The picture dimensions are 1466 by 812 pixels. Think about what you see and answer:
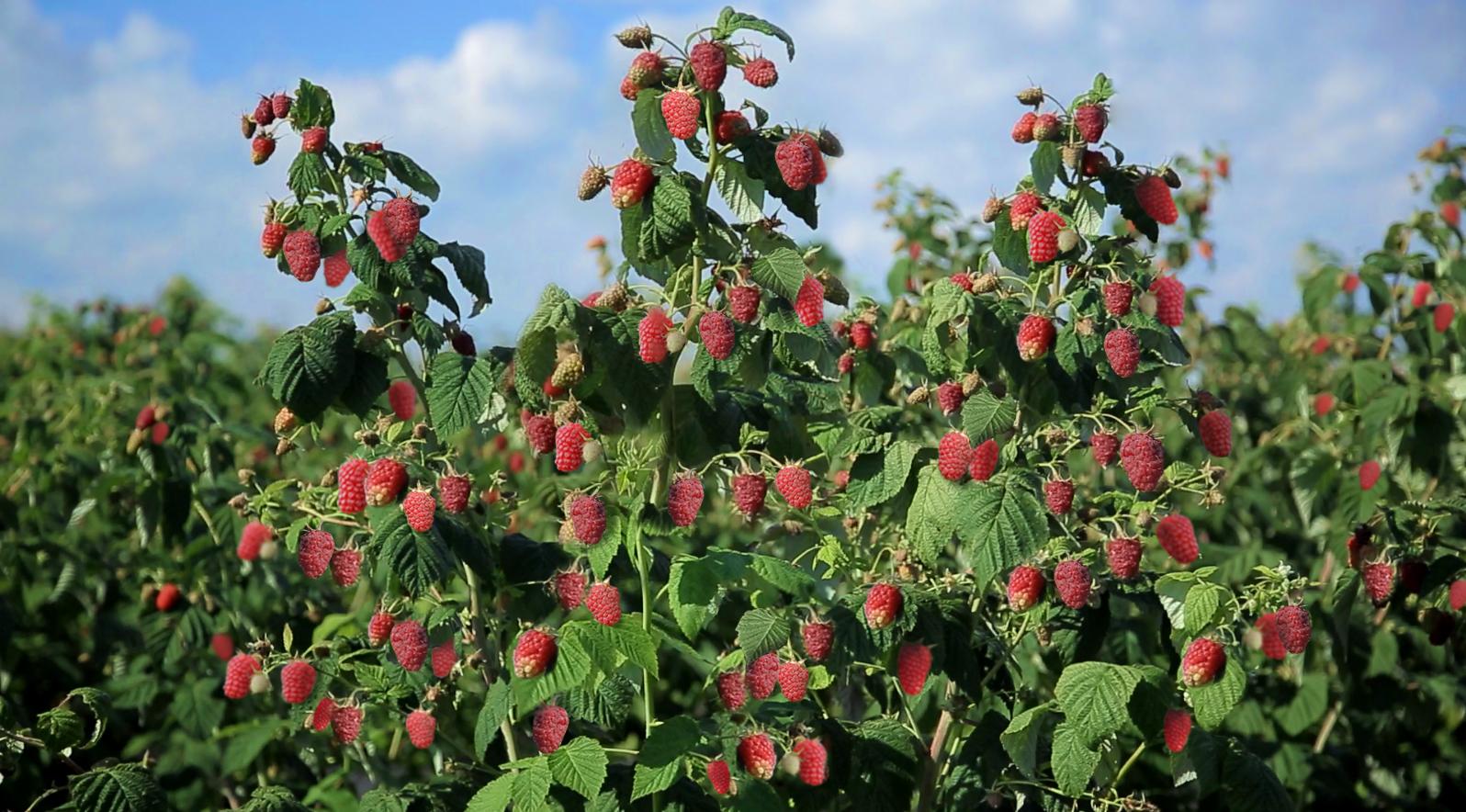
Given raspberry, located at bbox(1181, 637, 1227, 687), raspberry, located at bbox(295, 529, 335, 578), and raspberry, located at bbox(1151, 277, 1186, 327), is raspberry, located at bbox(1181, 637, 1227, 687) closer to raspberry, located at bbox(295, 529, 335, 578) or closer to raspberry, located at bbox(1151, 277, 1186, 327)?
raspberry, located at bbox(1151, 277, 1186, 327)

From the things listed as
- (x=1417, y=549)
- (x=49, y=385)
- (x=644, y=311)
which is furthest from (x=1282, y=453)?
(x=49, y=385)

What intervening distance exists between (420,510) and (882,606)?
0.78 metres

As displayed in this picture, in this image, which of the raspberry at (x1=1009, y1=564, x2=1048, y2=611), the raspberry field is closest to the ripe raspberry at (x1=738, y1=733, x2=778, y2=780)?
the raspberry field

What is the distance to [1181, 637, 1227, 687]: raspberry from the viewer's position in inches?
95.1

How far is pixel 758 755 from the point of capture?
2.37 meters

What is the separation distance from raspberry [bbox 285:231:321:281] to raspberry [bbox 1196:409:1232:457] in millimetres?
1601

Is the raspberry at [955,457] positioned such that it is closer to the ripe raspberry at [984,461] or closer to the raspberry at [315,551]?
the ripe raspberry at [984,461]

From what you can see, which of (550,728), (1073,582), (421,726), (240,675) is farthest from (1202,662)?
(240,675)

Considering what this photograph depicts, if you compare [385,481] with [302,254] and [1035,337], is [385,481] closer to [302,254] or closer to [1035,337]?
[302,254]

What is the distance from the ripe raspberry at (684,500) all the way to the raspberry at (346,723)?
75cm

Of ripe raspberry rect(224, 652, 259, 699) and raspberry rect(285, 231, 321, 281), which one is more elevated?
raspberry rect(285, 231, 321, 281)

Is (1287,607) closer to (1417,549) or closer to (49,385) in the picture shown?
(1417,549)

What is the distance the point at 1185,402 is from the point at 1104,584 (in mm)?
365

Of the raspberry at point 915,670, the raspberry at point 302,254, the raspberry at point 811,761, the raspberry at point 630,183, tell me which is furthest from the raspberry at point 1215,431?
the raspberry at point 302,254
